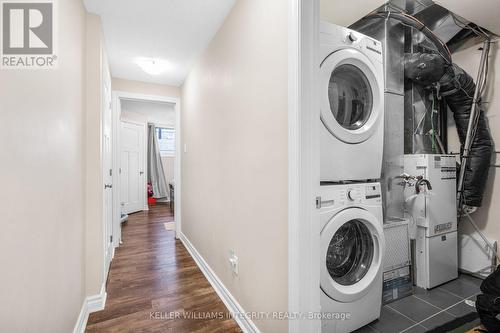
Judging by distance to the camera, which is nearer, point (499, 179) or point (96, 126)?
point (96, 126)

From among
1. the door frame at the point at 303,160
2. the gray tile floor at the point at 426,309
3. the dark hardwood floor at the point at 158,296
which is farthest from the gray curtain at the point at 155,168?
the door frame at the point at 303,160

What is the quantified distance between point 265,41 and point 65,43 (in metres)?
1.16

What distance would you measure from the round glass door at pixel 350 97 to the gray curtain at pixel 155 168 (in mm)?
6051

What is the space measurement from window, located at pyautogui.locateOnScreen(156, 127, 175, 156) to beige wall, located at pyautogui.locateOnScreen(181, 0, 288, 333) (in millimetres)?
5082

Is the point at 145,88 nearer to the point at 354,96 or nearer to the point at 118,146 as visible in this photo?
the point at 118,146

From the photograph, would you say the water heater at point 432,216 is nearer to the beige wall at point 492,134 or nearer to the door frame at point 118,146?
the beige wall at point 492,134

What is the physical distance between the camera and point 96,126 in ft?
6.15

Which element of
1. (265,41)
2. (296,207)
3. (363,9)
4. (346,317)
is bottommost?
(346,317)

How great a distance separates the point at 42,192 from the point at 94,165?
36.8 inches

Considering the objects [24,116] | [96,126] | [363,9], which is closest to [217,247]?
[96,126]

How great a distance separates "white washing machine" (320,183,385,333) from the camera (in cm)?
134

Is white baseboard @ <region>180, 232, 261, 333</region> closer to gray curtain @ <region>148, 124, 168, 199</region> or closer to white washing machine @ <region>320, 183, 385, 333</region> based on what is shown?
white washing machine @ <region>320, 183, 385, 333</region>

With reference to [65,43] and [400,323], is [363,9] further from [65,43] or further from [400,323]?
[400,323]

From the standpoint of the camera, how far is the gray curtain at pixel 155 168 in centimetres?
656
